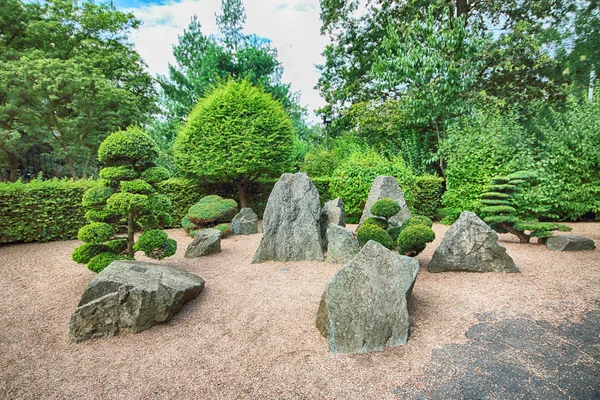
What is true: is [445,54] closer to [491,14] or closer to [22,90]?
[491,14]

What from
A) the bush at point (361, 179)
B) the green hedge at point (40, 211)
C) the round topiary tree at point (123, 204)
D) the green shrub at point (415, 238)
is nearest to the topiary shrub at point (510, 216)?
the green shrub at point (415, 238)

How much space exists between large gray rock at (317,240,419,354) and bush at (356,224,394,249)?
1890 mm

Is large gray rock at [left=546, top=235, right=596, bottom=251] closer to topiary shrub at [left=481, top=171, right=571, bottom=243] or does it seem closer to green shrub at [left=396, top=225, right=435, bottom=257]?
topiary shrub at [left=481, top=171, right=571, bottom=243]

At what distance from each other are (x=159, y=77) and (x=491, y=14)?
15.9m

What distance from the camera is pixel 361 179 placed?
31.0 feet

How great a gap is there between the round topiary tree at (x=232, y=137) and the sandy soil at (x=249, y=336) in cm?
477

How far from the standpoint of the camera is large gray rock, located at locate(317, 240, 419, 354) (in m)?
2.76

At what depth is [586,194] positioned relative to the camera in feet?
26.1

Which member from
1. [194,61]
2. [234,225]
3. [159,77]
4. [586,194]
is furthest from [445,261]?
[159,77]

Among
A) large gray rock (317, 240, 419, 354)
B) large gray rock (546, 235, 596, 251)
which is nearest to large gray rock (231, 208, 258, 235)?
large gray rock (317, 240, 419, 354)

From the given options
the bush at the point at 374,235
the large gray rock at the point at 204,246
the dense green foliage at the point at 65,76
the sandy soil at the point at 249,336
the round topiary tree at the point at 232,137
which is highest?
the dense green foliage at the point at 65,76

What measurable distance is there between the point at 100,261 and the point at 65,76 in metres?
11.2

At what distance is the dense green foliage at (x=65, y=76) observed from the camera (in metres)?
11.8

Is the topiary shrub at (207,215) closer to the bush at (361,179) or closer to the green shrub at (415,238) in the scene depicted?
the bush at (361,179)
